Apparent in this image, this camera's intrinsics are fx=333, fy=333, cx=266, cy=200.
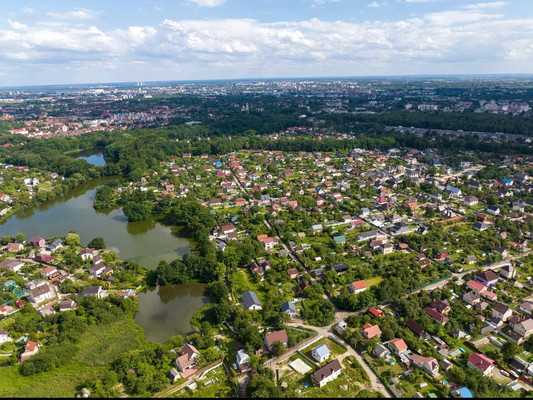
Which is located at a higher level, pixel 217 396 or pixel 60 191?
pixel 60 191

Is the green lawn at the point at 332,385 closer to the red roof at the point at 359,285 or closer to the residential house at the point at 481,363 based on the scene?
the residential house at the point at 481,363

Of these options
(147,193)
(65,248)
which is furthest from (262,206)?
(65,248)

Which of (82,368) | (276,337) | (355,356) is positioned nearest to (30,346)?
(82,368)

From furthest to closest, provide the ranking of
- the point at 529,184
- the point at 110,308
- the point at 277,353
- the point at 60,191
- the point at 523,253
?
the point at 60,191 → the point at 529,184 → the point at 523,253 → the point at 110,308 → the point at 277,353

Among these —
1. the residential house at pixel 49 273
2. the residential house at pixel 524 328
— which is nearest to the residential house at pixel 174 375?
the residential house at pixel 49 273

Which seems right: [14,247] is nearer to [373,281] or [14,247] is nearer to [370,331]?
[370,331]

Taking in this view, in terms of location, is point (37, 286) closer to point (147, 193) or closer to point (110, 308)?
point (110, 308)

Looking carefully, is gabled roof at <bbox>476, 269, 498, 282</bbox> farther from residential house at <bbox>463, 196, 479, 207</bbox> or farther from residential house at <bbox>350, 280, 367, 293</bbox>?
residential house at <bbox>463, 196, 479, 207</bbox>
